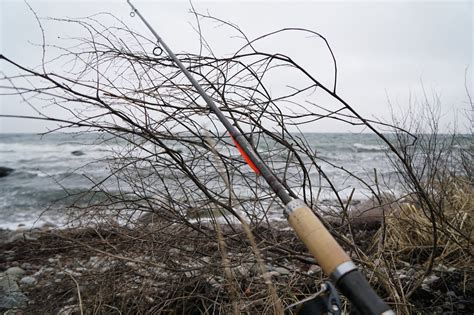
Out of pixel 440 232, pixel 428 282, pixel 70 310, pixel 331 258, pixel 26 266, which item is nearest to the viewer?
pixel 331 258

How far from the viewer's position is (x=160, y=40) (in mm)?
1984

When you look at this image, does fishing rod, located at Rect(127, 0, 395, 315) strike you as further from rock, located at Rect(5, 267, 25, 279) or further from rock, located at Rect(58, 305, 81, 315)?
rock, located at Rect(5, 267, 25, 279)

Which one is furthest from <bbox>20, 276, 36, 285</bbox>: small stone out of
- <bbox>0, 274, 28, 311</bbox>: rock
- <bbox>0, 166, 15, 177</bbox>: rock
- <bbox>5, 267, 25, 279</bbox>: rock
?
<bbox>0, 166, 15, 177</bbox>: rock

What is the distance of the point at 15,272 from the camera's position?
425 centimetres

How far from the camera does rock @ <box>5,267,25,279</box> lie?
414 cm

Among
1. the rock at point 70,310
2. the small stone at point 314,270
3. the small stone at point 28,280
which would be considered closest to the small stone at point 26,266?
the small stone at point 28,280

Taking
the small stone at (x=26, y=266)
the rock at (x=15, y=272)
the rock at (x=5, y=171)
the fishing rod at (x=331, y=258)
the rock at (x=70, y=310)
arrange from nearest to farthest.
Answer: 1. the fishing rod at (x=331, y=258)
2. the rock at (x=70, y=310)
3. the rock at (x=15, y=272)
4. the small stone at (x=26, y=266)
5. the rock at (x=5, y=171)

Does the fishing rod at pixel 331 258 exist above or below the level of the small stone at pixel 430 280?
above

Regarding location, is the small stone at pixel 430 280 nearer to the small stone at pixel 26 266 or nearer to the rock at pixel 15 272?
the rock at pixel 15 272

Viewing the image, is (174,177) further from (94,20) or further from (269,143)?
(94,20)

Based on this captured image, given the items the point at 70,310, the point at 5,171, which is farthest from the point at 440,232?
the point at 5,171

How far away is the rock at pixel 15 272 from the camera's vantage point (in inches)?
163

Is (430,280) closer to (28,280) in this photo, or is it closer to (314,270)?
(314,270)

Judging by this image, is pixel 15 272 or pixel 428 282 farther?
pixel 15 272
